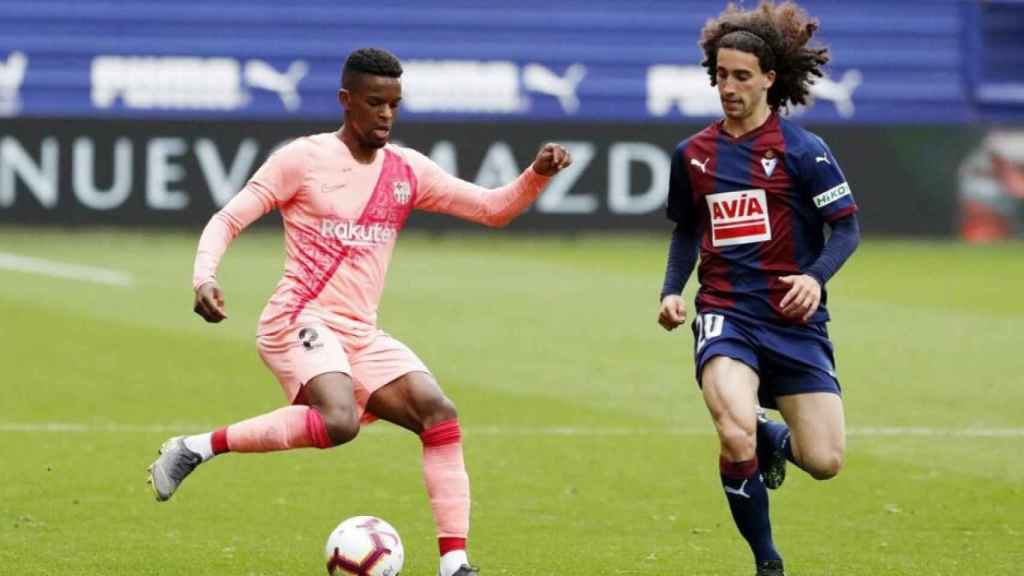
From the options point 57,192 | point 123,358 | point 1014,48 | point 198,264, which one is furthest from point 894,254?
point 198,264

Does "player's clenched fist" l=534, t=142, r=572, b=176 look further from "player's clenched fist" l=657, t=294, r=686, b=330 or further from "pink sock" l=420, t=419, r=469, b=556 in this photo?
"pink sock" l=420, t=419, r=469, b=556

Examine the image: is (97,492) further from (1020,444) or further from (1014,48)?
(1014,48)

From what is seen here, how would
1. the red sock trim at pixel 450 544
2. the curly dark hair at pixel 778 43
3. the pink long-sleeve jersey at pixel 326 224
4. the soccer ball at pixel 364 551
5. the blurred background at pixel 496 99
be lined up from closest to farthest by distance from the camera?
the soccer ball at pixel 364 551 < the red sock trim at pixel 450 544 < the pink long-sleeve jersey at pixel 326 224 < the curly dark hair at pixel 778 43 < the blurred background at pixel 496 99

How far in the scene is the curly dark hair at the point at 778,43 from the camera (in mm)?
7629

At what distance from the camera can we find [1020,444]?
1097 cm

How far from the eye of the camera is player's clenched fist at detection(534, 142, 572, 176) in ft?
24.1

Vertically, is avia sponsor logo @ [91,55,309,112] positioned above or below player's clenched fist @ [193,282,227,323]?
below

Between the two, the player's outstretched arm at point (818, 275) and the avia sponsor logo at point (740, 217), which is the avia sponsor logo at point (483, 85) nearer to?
the avia sponsor logo at point (740, 217)

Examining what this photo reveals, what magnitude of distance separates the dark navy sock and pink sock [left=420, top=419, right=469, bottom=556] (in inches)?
36.4

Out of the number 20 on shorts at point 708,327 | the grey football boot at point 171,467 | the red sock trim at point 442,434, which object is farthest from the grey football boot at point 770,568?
the grey football boot at point 171,467

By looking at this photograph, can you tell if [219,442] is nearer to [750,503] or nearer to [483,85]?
[750,503]

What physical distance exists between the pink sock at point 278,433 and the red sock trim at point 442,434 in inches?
14.0

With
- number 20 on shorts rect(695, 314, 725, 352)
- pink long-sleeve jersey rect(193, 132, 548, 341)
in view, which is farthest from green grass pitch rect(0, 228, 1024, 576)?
pink long-sleeve jersey rect(193, 132, 548, 341)

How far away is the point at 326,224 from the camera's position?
7.52m
